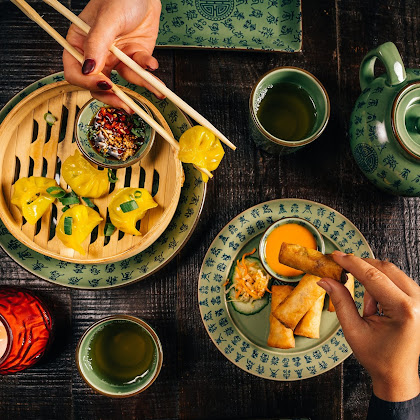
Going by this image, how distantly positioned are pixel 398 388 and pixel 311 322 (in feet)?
1.37

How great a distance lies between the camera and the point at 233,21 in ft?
5.85

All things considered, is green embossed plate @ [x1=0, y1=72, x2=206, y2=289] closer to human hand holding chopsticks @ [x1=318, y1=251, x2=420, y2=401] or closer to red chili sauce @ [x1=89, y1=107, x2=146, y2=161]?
red chili sauce @ [x1=89, y1=107, x2=146, y2=161]

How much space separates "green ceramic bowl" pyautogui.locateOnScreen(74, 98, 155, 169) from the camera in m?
1.53

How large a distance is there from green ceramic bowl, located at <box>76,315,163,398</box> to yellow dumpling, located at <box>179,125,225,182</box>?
0.68m

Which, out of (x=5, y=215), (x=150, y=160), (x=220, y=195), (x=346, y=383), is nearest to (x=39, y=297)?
(x=5, y=215)

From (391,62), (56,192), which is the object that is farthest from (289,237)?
(56,192)

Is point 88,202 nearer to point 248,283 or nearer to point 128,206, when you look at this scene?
point 128,206

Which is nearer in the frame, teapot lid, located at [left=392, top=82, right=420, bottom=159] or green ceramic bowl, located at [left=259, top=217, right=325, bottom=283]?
teapot lid, located at [left=392, top=82, right=420, bottom=159]

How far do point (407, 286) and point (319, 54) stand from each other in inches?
44.0

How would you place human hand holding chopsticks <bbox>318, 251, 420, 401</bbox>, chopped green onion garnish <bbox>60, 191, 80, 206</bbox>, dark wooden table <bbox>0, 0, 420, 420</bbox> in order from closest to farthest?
1. human hand holding chopsticks <bbox>318, 251, 420, 401</bbox>
2. chopped green onion garnish <bbox>60, 191, 80, 206</bbox>
3. dark wooden table <bbox>0, 0, 420, 420</bbox>

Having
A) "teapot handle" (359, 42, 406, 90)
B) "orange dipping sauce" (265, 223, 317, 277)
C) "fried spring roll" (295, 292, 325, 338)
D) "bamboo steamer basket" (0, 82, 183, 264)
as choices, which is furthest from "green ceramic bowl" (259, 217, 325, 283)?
"teapot handle" (359, 42, 406, 90)

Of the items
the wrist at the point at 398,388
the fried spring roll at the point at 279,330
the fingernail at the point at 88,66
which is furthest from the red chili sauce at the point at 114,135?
the wrist at the point at 398,388

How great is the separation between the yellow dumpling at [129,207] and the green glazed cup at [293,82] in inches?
20.4

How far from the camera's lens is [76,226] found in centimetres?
147
